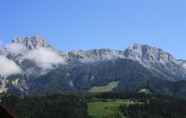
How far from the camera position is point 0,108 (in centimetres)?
1434

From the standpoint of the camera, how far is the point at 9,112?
48.3 feet

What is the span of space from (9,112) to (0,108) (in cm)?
47
